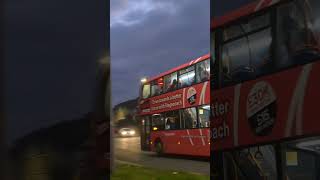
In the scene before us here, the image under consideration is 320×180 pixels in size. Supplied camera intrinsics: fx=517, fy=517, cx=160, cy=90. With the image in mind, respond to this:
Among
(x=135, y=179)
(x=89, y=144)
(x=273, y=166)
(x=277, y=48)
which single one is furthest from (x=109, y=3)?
(x=135, y=179)

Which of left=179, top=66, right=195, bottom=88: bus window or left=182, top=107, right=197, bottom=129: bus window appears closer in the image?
left=179, top=66, right=195, bottom=88: bus window

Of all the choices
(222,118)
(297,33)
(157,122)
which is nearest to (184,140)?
(157,122)

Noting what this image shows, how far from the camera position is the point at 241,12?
8.62 feet

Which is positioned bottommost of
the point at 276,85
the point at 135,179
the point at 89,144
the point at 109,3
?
the point at 135,179

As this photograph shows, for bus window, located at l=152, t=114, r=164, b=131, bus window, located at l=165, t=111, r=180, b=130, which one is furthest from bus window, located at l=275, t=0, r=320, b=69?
bus window, located at l=152, t=114, r=164, b=131

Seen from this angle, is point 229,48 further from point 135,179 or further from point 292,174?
point 135,179

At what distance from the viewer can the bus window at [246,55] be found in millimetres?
2504

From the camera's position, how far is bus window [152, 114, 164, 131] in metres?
12.5

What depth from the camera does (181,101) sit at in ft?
36.0

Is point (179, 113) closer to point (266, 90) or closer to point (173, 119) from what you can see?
point (173, 119)

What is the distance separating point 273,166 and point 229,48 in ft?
2.29

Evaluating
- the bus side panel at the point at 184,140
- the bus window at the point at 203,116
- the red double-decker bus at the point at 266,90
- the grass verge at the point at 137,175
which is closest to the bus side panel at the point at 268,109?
the red double-decker bus at the point at 266,90

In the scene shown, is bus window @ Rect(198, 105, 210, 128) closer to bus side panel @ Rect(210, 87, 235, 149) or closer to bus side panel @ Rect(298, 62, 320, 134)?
bus side panel @ Rect(210, 87, 235, 149)

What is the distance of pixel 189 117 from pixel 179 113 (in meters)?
0.40
